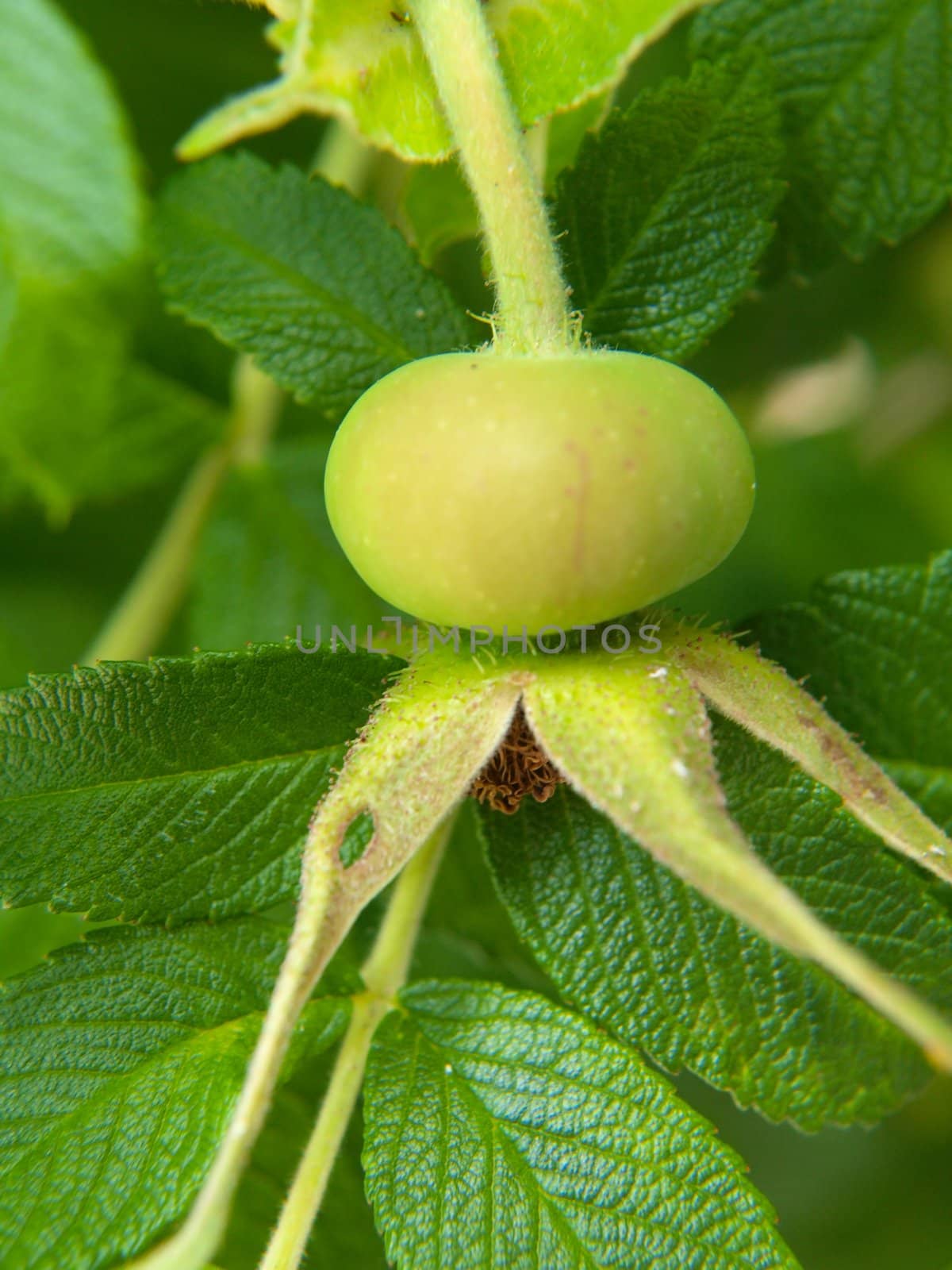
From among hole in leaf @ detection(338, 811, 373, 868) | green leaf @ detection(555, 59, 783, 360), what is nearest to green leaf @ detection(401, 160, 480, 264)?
green leaf @ detection(555, 59, 783, 360)

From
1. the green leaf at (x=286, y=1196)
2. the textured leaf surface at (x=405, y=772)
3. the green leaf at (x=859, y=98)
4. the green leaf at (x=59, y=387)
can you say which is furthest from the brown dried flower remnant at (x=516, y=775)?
the green leaf at (x=59, y=387)

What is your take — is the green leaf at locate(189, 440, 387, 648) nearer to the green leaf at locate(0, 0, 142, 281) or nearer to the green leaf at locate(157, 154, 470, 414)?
the green leaf at locate(0, 0, 142, 281)

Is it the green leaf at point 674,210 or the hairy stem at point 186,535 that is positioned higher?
the hairy stem at point 186,535

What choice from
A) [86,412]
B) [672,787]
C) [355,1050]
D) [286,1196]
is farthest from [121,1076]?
[86,412]

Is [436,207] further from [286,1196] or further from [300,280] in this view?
[286,1196]

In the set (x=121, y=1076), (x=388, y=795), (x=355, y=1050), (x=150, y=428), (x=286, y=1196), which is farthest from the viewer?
(x=150, y=428)

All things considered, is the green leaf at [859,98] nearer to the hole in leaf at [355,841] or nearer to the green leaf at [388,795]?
the green leaf at [388,795]
